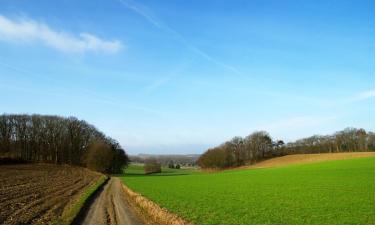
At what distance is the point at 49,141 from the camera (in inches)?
5044

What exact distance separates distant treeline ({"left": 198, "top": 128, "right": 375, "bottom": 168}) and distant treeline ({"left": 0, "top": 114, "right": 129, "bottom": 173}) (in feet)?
112

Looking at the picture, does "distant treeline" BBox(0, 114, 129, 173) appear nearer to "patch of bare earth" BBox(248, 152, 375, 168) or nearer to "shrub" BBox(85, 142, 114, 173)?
"shrub" BBox(85, 142, 114, 173)

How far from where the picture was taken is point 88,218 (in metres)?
24.1

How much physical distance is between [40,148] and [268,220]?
119935 millimetres

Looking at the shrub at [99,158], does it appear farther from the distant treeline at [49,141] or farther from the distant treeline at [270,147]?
the distant treeline at [270,147]

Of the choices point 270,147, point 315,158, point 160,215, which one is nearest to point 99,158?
point 315,158

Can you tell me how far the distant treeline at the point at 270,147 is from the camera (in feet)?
448

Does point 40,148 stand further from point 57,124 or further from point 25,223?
point 25,223

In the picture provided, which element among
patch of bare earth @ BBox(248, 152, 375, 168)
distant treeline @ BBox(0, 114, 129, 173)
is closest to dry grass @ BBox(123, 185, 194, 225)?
patch of bare earth @ BBox(248, 152, 375, 168)

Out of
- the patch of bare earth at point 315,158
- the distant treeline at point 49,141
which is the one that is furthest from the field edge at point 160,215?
the distant treeline at point 49,141

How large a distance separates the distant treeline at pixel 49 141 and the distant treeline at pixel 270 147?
34.1 metres

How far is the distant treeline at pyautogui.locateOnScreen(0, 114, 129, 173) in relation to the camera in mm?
122562

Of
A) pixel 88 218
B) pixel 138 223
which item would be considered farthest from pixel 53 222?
pixel 138 223

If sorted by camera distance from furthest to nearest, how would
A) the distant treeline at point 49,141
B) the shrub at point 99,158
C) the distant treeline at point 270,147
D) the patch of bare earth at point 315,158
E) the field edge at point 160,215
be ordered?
the distant treeline at point 270,147 < the distant treeline at point 49,141 < the shrub at point 99,158 < the patch of bare earth at point 315,158 < the field edge at point 160,215
